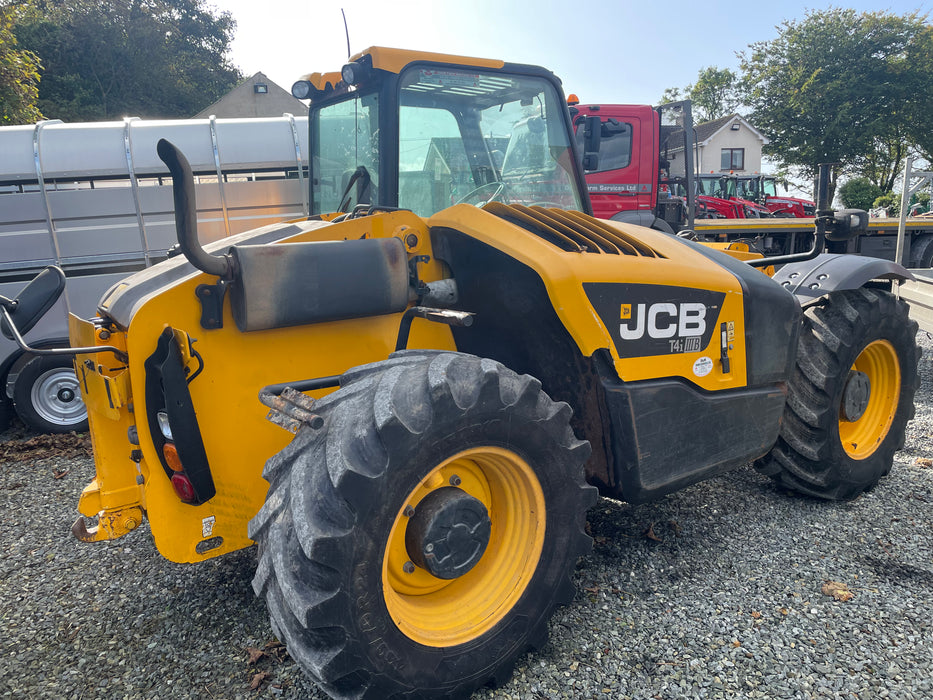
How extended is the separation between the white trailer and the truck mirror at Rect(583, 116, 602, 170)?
13.7ft

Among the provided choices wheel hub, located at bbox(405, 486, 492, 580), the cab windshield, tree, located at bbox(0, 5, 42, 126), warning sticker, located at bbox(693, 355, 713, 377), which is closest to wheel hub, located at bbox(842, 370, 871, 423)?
warning sticker, located at bbox(693, 355, 713, 377)

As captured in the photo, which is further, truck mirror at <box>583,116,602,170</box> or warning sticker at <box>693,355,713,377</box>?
truck mirror at <box>583,116,602,170</box>

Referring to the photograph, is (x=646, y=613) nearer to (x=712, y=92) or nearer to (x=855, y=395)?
(x=855, y=395)

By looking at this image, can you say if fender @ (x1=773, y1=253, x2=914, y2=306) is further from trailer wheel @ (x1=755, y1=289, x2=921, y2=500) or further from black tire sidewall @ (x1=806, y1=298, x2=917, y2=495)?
black tire sidewall @ (x1=806, y1=298, x2=917, y2=495)

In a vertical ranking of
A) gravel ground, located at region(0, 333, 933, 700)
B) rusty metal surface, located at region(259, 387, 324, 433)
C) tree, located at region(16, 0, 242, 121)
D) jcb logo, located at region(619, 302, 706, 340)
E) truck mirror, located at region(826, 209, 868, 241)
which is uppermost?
tree, located at region(16, 0, 242, 121)

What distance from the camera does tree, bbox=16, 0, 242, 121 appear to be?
29.8 m

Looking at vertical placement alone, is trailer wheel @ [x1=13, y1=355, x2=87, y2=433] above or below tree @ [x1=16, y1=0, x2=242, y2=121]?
below

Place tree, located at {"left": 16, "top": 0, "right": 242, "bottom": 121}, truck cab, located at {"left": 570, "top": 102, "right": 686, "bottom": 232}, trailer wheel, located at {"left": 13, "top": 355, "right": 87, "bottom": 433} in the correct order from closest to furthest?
trailer wheel, located at {"left": 13, "top": 355, "right": 87, "bottom": 433} → truck cab, located at {"left": 570, "top": 102, "right": 686, "bottom": 232} → tree, located at {"left": 16, "top": 0, "right": 242, "bottom": 121}

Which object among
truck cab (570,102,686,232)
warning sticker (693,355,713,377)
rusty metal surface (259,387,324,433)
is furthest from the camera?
truck cab (570,102,686,232)

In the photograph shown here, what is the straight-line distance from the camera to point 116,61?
32.3 meters

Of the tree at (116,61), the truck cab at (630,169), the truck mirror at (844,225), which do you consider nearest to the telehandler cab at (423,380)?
the truck mirror at (844,225)

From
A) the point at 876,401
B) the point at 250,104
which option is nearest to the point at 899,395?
the point at 876,401

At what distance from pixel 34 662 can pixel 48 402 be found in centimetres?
430

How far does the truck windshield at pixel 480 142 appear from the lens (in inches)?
119
